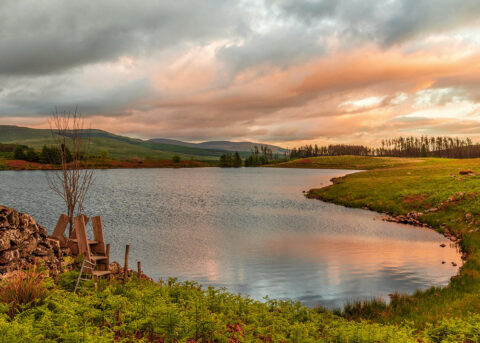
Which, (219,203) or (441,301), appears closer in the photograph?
(441,301)

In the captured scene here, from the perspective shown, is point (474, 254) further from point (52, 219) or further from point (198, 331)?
point (52, 219)

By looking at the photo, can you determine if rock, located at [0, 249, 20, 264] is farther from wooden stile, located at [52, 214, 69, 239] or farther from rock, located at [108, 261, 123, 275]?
rock, located at [108, 261, 123, 275]

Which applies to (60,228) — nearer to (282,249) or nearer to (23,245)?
(23,245)

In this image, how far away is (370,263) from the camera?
92.4 feet

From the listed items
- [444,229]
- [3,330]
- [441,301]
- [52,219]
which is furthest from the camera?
[52,219]

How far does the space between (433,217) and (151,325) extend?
148 feet

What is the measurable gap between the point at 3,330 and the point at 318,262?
24.4 metres

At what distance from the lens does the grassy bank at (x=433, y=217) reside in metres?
16.8

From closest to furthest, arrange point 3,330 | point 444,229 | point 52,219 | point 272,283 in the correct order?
point 3,330, point 272,283, point 444,229, point 52,219

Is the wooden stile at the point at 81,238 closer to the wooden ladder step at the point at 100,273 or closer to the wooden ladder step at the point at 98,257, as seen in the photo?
the wooden ladder step at the point at 98,257

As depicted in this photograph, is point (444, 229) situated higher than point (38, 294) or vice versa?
point (38, 294)

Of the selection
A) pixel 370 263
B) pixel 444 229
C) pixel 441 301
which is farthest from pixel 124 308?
pixel 444 229

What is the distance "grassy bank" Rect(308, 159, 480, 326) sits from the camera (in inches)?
661

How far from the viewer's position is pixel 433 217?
44.7 m
